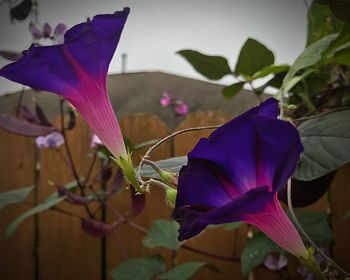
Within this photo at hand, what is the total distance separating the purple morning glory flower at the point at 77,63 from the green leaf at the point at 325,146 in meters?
0.22

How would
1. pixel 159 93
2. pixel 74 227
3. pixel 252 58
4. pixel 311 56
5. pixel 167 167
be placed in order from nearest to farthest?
pixel 167 167, pixel 311 56, pixel 252 58, pixel 74 227, pixel 159 93

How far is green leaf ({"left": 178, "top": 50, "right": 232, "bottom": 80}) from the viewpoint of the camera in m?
0.78

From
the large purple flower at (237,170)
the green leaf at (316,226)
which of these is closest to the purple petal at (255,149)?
the large purple flower at (237,170)

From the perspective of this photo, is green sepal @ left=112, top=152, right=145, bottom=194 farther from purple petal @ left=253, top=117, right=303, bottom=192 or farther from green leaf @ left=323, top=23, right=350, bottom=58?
green leaf @ left=323, top=23, right=350, bottom=58

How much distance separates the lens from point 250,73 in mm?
843

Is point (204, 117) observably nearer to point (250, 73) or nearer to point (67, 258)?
point (250, 73)

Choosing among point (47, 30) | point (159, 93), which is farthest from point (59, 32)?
point (159, 93)

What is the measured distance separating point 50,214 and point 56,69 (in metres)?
1.14

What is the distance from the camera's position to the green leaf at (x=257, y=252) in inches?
30.9

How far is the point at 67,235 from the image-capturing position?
127cm

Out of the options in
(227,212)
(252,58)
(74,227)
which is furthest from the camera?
(74,227)

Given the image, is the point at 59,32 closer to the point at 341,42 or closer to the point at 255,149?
the point at 341,42

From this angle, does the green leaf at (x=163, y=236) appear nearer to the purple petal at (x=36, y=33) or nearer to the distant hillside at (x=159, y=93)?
the purple petal at (x=36, y=33)

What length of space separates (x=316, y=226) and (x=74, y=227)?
763 mm
